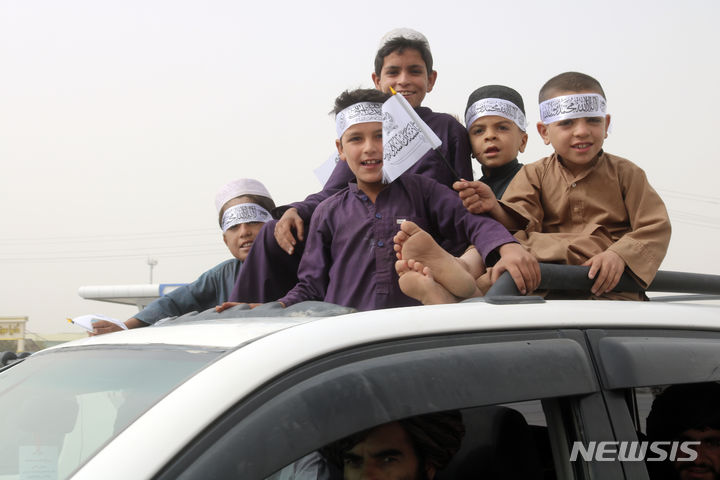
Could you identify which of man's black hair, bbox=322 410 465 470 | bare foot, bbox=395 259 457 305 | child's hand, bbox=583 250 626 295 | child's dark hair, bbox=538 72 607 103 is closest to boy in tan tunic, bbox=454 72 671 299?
child's dark hair, bbox=538 72 607 103

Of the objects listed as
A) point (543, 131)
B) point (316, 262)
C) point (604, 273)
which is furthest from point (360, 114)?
point (604, 273)

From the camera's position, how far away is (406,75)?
4.46m

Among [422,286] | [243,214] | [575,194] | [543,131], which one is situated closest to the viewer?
[422,286]

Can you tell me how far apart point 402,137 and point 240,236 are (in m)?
1.68

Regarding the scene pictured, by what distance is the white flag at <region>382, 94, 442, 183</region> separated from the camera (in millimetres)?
3156

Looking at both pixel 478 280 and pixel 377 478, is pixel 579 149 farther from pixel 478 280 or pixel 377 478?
Result: pixel 377 478

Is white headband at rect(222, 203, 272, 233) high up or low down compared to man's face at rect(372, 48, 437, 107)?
down

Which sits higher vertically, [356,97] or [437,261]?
[356,97]

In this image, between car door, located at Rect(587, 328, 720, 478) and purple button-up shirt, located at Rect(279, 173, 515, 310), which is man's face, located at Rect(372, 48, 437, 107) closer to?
purple button-up shirt, located at Rect(279, 173, 515, 310)

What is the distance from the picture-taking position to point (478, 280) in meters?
2.98

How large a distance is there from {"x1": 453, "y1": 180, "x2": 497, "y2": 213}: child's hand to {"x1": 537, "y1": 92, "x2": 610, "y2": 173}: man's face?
0.57 metres

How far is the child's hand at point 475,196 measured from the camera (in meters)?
3.15

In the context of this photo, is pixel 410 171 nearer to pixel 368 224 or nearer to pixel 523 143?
pixel 368 224

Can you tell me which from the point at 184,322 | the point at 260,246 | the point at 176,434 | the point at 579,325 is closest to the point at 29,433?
the point at 184,322
